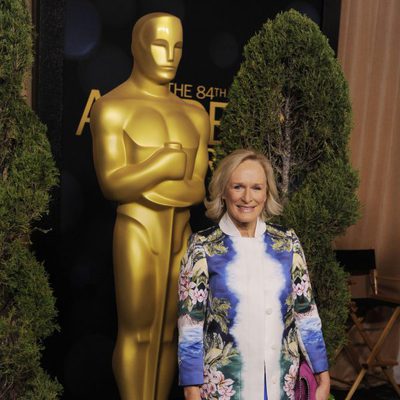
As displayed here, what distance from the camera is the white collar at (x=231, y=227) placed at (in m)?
2.20

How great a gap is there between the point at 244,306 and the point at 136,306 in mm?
925

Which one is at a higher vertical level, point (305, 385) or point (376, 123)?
point (376, 123)

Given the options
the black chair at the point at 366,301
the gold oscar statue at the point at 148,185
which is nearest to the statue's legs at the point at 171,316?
the gold oscar statue at the point at 148,185

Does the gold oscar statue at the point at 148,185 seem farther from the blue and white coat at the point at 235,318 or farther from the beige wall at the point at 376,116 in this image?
the beige wall at the point at 376,116

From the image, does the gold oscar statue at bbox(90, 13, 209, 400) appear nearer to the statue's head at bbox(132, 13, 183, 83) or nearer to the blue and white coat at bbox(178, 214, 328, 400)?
the statue's head at bbox(132, 13, 183, 83)

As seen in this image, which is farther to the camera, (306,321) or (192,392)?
(306,321)

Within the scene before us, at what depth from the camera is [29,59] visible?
2617 millimetres

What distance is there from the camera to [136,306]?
9.55ft

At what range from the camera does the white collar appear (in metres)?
2.20

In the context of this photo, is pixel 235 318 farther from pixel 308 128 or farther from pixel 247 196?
pixel 308 128

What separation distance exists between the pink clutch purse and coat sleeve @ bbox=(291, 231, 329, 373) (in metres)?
0.04

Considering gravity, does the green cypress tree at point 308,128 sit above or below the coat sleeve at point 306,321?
above

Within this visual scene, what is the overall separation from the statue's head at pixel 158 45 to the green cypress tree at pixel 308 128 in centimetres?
51

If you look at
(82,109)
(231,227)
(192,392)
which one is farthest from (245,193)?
(82,109)
